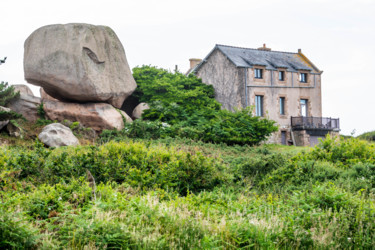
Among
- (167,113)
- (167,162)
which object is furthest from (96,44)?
(167,162)

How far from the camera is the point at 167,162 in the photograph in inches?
453

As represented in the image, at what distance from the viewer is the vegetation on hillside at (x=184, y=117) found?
20.5m

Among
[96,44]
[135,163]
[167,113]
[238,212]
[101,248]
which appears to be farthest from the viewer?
[167,113]

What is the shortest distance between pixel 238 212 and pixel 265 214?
507mm

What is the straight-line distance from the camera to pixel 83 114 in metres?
20.4

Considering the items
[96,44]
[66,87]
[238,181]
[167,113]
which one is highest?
[96,44]

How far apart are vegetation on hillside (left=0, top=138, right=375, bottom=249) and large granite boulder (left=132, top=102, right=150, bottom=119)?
11.5m

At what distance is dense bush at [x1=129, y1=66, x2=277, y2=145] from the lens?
67.4ft

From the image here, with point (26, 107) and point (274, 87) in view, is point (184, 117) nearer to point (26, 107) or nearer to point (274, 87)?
point (26, 107)

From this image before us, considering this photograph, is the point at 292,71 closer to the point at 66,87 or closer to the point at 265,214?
the point at 66,87

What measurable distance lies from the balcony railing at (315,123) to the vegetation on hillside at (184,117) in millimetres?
7738

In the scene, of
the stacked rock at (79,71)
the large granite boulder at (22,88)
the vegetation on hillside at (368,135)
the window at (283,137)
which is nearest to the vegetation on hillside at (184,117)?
the stacked rock at (79,71)

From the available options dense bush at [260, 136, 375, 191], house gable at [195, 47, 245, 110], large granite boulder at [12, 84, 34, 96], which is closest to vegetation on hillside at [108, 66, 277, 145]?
house gable at [195, 47, 245, 110]

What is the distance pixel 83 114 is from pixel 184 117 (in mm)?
5635
